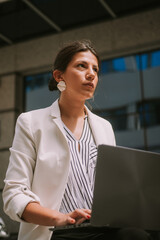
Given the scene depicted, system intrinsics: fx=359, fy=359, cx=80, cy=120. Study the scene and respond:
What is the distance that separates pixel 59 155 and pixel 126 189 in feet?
1.27

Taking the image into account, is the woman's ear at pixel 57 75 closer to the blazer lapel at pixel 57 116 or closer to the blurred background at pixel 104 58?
the blazer lapel at pixel 57 116

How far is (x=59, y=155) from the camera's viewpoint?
4.59 ft

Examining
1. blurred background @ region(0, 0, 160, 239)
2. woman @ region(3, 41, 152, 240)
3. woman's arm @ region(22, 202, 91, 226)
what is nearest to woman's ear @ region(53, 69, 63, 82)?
woman @ region(3, 41, 152, 240)

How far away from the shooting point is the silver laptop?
1043 millimetres

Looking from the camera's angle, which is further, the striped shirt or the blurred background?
the blurred background

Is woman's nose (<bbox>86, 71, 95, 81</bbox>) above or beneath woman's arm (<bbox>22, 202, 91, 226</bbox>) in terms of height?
above

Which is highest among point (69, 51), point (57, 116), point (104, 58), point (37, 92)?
point (104, 58)

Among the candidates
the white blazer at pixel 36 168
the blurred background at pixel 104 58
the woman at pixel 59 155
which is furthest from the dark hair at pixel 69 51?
the blurred background at pixel 104 58

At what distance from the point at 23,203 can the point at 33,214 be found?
0.19 ft

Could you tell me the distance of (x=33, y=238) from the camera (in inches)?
51.1

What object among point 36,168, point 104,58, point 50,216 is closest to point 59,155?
point 36,168

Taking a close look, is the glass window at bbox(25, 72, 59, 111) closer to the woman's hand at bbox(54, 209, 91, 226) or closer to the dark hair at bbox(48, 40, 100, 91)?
the dark hair at bbox(48, 40, 100, 91)

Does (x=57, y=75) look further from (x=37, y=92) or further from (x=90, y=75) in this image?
(x=37, y=92)

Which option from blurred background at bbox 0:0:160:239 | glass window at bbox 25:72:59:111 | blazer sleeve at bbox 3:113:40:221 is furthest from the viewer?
glass window at bbox 25:72:59:111
